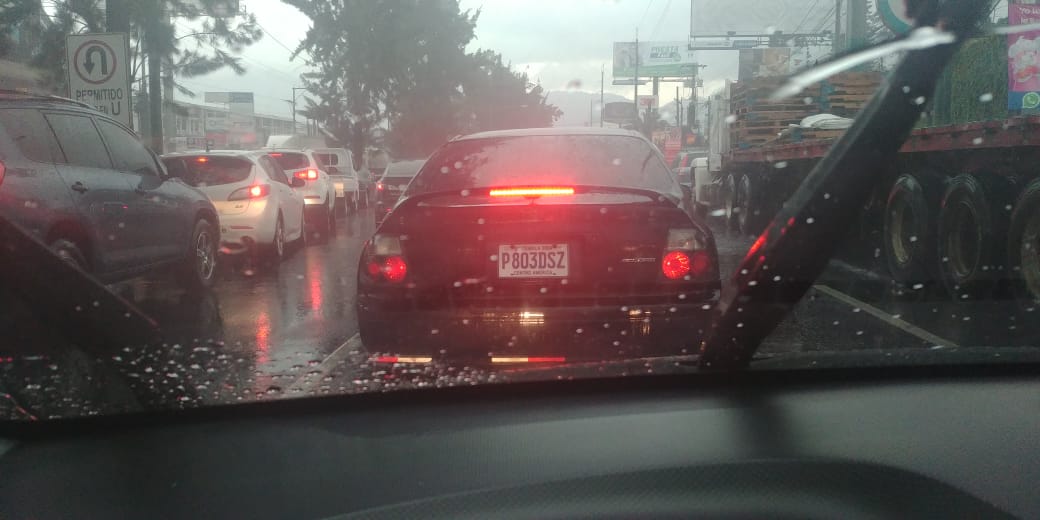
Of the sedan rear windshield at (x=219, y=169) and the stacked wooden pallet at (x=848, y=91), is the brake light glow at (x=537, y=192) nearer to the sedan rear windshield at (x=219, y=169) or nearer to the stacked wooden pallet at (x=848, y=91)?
the stacked wooden pallet at (x=848, y=91)

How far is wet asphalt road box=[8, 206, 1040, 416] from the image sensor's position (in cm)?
293

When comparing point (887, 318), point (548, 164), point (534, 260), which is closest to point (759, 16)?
point (887, 318)

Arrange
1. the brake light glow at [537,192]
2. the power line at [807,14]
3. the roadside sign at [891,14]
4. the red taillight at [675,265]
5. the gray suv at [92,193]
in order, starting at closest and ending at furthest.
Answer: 1. the roadside sign at [891,14]
2. the red taillight at [675,265]
3. the brake light glow at [537,192]
4. the gray suv at [92,193]
5. the power line at [807,14]

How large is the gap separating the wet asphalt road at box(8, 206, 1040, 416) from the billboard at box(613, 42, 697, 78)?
119cm

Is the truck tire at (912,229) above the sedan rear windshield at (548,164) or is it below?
below

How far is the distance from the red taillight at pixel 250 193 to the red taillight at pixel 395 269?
6601 millimetres

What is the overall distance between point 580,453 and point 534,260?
1811 millimetres

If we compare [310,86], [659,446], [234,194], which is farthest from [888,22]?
[234,194]

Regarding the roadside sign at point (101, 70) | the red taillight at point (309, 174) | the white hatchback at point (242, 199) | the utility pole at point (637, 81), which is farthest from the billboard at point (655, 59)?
the red taillight at point (309, 174)

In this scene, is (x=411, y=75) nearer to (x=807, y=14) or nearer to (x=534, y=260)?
(x=534, y=260)

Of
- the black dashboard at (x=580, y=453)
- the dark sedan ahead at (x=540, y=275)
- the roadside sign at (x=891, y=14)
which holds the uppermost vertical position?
the roadside sign at (x=891, y=14)

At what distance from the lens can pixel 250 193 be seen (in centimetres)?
1059

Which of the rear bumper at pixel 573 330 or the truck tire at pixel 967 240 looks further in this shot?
the truck tire at pixel 967 240

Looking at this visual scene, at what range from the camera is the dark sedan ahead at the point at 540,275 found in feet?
13.7
